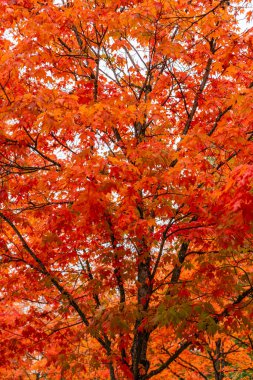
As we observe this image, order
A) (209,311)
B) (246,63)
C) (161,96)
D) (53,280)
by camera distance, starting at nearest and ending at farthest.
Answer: (209,311), (53,280), (246,63), (161,96)

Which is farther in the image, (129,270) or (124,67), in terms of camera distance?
(124,67)

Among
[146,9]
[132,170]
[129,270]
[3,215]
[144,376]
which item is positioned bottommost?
[144,376]

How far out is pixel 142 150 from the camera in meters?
4.74

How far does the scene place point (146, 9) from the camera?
16.8ft

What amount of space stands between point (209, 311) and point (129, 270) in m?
1.41

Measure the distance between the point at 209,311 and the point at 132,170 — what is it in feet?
6.56

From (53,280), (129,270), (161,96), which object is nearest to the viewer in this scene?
(129,270)

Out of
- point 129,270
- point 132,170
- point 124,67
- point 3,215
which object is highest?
point 124,67

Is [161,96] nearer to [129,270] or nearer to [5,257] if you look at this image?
[129,270]

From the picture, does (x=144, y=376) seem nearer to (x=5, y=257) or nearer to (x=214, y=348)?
(x=5, y=257)

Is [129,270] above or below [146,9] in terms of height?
below

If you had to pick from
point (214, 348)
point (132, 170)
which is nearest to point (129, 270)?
point (132, 170)

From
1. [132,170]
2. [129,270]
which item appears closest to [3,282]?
[129,270]

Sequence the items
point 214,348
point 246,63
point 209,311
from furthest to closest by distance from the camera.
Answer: point 214,348 < point 246,63 < point 209,311
